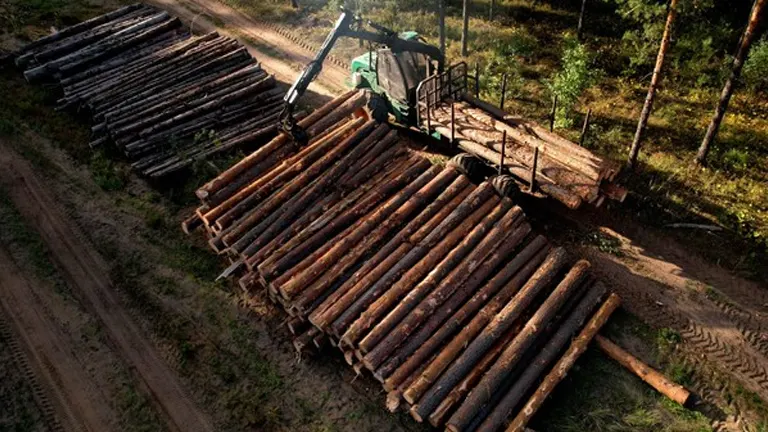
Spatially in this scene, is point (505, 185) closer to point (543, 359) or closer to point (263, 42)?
point (543, 359)

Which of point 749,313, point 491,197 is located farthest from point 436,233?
point 749,313

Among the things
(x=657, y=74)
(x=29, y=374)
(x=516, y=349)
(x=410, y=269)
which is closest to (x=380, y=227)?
(x=410, y=269)

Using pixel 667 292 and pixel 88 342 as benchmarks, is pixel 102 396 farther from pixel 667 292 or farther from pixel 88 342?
pixel 667 292

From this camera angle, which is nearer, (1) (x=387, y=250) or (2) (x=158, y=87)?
(1) (x=387, y=250)

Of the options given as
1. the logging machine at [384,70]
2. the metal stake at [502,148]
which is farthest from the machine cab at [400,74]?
the metal stake at [502,148]

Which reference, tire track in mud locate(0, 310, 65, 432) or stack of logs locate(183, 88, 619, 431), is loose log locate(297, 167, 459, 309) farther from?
tire track in mud locate(0, 310, 65, 432)

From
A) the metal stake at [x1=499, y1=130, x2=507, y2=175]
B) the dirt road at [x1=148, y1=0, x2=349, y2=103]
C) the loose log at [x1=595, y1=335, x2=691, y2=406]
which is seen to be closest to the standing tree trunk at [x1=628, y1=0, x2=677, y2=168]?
the metal stake at [x1=499, y1=130, x2=507, y2=175]

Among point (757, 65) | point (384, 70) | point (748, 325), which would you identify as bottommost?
point (748, 325)
